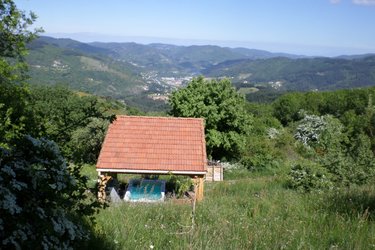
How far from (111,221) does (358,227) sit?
8.63 ft

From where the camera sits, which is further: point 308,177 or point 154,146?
point 154,146

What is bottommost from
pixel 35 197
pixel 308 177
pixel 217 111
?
pixel 217 111

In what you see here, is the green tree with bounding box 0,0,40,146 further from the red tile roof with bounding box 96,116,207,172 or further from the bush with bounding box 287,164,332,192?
the bush with bounding box 287,164,332,192

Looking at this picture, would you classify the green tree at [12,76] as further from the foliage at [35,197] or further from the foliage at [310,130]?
the foliage at [310,130]

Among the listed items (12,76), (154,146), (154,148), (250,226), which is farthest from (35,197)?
(154,146)

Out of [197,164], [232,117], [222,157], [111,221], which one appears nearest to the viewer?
[111,221]

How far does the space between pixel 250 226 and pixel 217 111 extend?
22.2 metres

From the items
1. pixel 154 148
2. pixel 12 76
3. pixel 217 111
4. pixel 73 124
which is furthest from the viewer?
pixel 217 111

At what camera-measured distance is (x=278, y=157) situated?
27.4 m

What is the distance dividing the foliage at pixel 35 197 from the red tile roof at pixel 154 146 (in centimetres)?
1243

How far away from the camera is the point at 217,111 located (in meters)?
26.2

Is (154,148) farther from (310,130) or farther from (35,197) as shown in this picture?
(310,130)

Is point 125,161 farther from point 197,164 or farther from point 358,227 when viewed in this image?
point 358,227

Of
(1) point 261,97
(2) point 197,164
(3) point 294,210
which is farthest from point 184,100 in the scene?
(1) point 261,97
